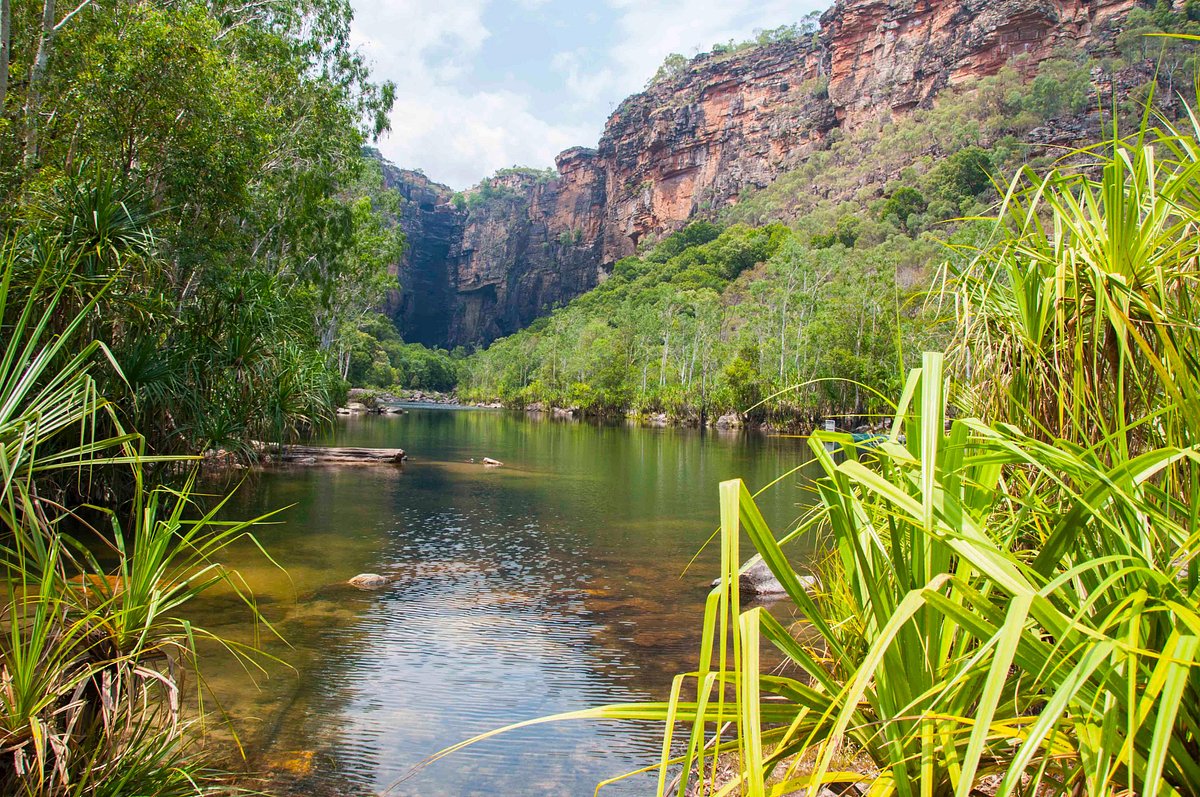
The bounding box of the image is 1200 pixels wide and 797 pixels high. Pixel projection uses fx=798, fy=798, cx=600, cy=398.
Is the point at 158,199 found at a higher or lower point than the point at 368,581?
higher

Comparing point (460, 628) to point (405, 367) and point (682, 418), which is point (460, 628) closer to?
point (682, 418)

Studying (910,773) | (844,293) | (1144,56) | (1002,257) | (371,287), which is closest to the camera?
(910,773)

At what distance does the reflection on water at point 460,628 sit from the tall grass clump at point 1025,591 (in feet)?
9.25

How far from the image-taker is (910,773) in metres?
1.86

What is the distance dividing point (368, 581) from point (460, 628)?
1738 mm

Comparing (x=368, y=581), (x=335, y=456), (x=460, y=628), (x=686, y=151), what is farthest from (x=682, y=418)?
(x=686, y=151)

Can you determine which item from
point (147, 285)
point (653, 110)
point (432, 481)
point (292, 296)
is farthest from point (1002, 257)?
point (653, 110)

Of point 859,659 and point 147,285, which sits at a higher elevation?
point 147,285

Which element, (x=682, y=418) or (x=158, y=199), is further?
(x=682, y=418)

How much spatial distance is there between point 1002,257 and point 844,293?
141 ft

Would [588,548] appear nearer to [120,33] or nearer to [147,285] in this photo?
[147,285]

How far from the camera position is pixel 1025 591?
123 cm

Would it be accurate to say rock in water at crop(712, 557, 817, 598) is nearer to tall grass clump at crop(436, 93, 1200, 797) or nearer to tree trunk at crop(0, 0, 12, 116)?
tall grass clump at crop(436, 93, 1200, 797)

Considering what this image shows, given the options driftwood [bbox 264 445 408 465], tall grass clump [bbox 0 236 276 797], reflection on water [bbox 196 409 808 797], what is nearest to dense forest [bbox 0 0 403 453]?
reflection on water [bbox 196 409 808 797]
